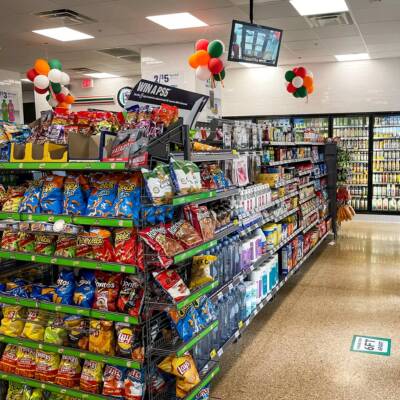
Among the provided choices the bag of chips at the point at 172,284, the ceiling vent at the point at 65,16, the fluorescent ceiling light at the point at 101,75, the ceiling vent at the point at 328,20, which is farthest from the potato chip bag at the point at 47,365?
the fluorescent ceiling light at the point at 101,75

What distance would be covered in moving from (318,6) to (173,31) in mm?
2606

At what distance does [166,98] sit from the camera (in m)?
3.25

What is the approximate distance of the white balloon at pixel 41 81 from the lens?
844 centimetres

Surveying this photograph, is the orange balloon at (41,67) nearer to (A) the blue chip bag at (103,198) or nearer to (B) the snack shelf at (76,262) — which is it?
(B) the snack shelf at (76,262)

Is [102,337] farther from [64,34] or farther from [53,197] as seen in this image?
[64,34]

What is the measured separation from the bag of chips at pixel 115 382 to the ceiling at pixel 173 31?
513cm

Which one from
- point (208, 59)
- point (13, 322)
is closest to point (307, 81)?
point (208, 59)

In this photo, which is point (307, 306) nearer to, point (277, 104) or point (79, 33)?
point (79, 33)

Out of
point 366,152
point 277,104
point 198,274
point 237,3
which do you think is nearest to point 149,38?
point 237,3

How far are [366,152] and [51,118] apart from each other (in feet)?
30.7

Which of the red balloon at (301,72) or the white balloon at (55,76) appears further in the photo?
the red balloon at (301,72)

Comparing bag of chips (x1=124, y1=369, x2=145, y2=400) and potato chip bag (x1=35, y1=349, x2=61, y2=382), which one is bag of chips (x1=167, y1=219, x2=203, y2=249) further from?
potato chip bag (x1=35, y1=349, x2=61, y2=382)

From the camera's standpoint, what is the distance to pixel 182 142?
10.1ft

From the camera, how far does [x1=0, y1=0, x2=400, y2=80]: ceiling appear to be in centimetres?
657
